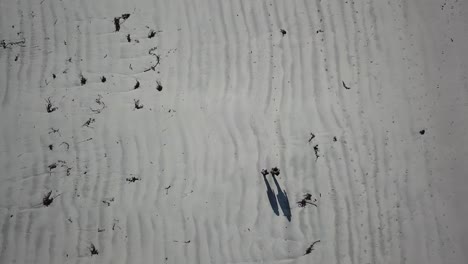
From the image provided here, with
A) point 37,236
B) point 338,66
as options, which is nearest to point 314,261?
Answer: point 338,66

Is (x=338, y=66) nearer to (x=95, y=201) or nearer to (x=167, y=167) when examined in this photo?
(x=167, y=167)

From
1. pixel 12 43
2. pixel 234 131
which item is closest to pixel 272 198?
pixel 234 131

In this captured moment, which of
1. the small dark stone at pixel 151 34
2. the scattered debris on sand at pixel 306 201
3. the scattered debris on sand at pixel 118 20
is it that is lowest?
the scattered debris on sand at pixel 306 201

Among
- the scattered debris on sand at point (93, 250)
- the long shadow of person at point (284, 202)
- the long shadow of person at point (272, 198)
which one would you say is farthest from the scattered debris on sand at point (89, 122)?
the long shadow of person at point (284, 202)

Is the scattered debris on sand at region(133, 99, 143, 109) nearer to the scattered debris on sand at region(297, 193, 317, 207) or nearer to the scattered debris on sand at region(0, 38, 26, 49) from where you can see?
the scattered debris on sand at region(0, 38, 26, 49)

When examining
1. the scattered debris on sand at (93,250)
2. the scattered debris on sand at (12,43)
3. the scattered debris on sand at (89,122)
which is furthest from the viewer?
the scattered debris on sand at (12,43)

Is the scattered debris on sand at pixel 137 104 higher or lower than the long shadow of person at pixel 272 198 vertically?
higher

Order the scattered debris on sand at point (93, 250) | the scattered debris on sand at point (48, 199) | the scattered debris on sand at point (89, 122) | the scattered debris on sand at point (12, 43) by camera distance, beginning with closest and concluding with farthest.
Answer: the scattered debris on sand at point (93, 250)
the scattered debris on sand at point (48, 199)
the scattered debris on sand at point (89, 122)
the scattered debris on sand at point (12, 43)

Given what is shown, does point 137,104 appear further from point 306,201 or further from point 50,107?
point 306,201

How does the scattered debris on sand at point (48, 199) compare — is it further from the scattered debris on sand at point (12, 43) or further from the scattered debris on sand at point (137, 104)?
the scattered debris on sand at point (12, 43)
